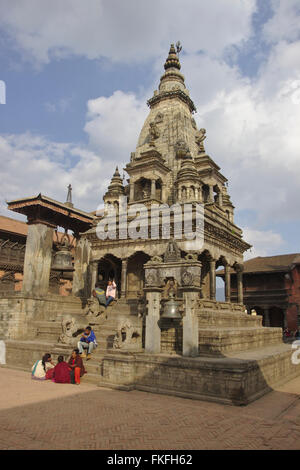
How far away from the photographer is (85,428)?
648 cm

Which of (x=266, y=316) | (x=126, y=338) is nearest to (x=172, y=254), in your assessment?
(x=126, y=338)

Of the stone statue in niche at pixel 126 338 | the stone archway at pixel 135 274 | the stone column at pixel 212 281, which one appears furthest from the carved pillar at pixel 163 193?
the stone statue in niche at pixel 126 338

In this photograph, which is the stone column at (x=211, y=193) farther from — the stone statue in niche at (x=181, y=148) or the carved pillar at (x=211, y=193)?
the stone statue in niche at (x=181, y=148)

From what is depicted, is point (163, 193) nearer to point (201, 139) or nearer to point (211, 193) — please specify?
point (211, 193)

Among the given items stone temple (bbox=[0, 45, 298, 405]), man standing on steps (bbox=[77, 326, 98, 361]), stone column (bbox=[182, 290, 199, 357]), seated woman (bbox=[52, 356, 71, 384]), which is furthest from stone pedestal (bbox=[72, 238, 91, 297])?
stone column (bbox=[182, 290, 199, 357])

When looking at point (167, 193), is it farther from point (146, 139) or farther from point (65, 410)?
point (65, 410)

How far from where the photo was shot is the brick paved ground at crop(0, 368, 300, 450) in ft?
19.2

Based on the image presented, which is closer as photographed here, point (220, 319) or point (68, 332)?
point (68, 332)

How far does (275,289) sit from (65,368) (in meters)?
28.9

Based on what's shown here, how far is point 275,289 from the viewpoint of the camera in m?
34.7

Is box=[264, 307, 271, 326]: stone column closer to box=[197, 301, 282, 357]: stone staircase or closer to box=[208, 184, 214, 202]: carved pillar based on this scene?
box=[197, 301, 282, 357]: stone staircase

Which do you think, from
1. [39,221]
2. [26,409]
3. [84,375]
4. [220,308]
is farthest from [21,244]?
[26,409]

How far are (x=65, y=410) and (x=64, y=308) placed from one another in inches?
464

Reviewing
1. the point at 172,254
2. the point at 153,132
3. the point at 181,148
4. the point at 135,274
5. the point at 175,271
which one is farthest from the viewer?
the point at 153,132
